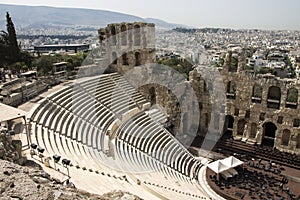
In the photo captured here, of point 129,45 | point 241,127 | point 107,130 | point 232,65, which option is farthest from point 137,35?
point 232,65

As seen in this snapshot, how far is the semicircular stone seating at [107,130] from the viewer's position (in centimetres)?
1433

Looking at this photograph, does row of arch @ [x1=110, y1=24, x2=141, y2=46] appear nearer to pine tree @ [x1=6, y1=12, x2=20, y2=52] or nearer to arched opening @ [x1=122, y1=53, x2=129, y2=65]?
arched opening @ [x1=122, y1=53, x2=129, y2=65]

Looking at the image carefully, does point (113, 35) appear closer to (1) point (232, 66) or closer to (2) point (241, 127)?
(1) point (232, 66)

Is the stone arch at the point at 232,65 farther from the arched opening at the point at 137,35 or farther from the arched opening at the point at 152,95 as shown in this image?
the arched opening at the point at 137,35

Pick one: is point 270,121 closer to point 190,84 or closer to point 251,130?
point 251,130

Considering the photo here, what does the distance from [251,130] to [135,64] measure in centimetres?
1188

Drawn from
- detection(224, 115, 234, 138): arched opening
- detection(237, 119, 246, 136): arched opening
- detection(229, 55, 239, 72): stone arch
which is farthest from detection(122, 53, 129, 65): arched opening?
detection(237, 119, 246, 136): arched opening

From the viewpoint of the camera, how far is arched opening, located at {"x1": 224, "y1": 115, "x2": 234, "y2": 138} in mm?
25766

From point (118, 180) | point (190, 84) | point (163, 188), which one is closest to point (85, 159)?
point (118, 180)

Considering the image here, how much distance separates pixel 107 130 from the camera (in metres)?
18.3

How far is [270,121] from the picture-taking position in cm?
2322

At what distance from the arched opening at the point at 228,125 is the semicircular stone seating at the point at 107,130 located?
Answer: 19.2ft

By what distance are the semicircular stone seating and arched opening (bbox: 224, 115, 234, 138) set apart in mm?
5866

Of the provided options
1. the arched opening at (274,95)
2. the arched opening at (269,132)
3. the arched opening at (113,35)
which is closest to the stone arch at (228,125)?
the arched opening at (269,132)
